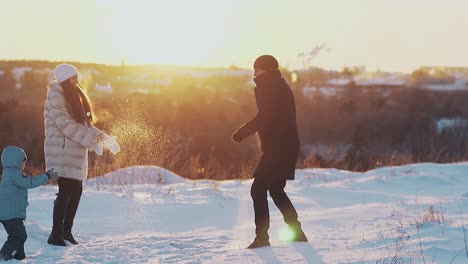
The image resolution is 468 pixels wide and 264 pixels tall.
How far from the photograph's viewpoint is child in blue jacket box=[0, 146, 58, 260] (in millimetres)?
5203

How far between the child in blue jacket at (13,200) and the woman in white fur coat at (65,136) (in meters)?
0.52

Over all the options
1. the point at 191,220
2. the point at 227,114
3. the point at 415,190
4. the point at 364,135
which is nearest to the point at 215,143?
the point at 227,114

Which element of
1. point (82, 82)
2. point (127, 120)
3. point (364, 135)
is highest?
point (82, 82)

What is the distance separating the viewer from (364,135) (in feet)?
142

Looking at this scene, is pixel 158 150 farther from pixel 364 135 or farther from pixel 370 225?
pixel 364 135

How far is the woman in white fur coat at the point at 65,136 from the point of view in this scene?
576cm

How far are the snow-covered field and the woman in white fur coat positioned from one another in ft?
1.54

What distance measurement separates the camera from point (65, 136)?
227 inches

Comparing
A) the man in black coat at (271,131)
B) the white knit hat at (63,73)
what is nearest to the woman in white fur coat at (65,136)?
the white knit hat at (63,73)

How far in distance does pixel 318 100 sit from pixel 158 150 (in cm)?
3820

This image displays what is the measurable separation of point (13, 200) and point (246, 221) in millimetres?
3600

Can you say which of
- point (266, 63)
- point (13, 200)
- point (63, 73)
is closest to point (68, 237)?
point (13, 200)

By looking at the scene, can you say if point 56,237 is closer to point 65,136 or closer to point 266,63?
point 65,136

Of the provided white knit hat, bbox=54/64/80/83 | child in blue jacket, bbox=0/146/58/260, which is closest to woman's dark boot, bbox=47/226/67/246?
child in blue jacket, bbox=0/146/58/260
